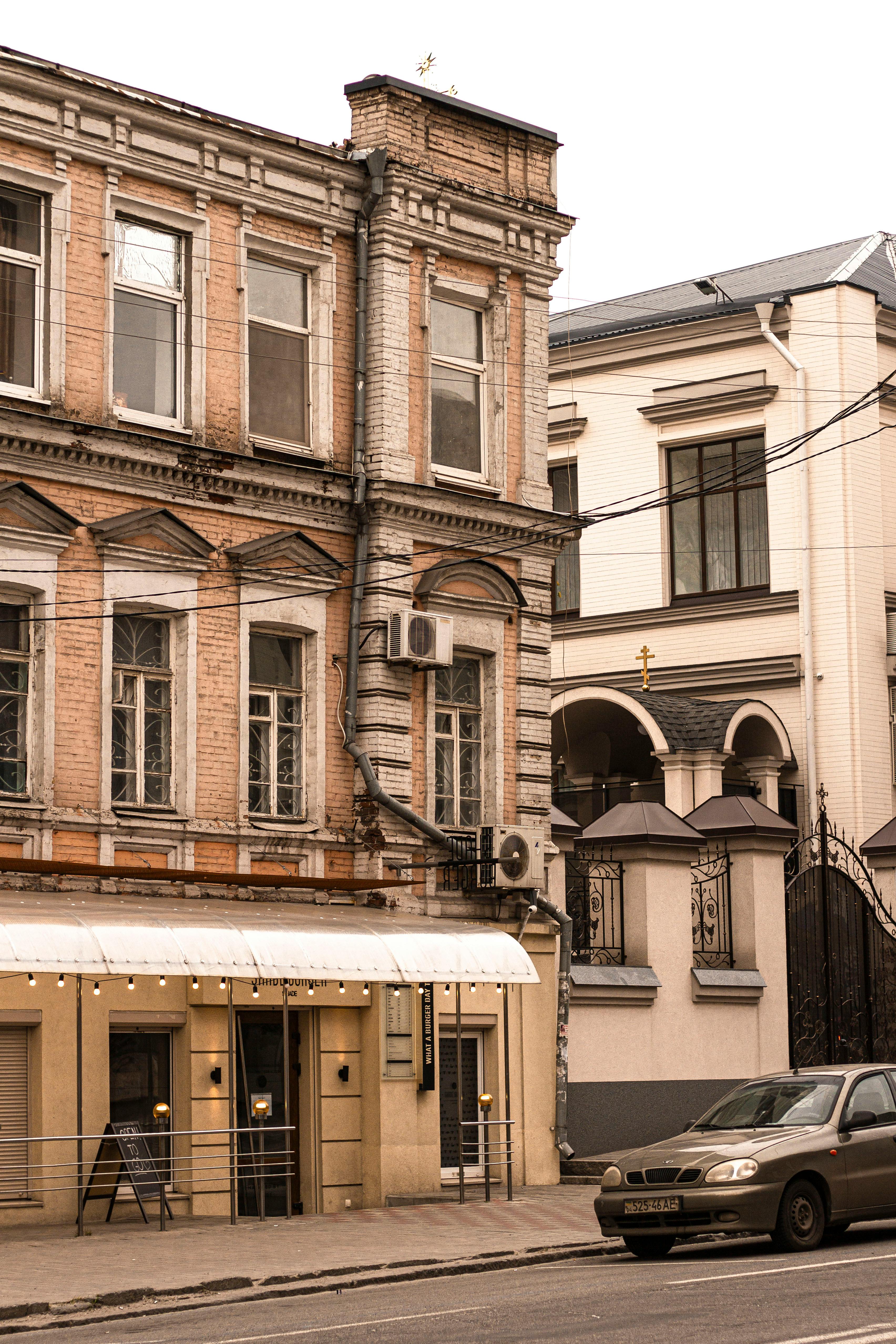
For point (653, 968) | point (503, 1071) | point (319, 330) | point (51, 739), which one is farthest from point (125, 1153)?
point (319, 330)

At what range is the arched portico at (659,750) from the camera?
1096 inches

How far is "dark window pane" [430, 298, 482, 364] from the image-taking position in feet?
71.0

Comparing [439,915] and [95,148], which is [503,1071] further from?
[95,148]

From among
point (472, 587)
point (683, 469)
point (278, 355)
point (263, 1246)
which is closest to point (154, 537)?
point (278, 355)

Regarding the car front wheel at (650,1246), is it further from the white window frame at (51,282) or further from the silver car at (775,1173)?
the white window frame at (51,282)

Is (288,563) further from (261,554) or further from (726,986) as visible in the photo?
(726,986)

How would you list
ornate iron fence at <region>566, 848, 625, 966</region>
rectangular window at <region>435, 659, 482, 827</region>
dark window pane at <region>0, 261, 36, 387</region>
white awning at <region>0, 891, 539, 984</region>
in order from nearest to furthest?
white awning at <region>0, 891, 539, 984</region> → dark window pane at <region>0, 261, 36, 387</region> → rectangular window at <region>435, 659, 482, 827</region> → ornate iron fence at <region>566, 848, 625, 966</region>

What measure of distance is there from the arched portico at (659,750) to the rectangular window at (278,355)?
25.6 feet

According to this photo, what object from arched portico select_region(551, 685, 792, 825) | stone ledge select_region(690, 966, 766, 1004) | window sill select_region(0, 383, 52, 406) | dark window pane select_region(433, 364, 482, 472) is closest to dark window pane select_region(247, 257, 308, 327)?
dark window pane select_region(433, 364, 482, 472)

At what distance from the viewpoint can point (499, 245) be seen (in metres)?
22.1

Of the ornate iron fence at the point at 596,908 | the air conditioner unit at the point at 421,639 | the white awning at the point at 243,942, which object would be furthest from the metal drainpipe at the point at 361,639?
the white awning at the point at 243,942

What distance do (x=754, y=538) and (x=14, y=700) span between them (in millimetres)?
Answer: 15613

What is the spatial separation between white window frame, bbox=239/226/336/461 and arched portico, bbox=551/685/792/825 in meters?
7.61

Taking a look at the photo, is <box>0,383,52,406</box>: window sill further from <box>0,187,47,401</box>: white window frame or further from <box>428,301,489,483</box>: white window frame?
<box>428,301,489,483</box>: white window frame
